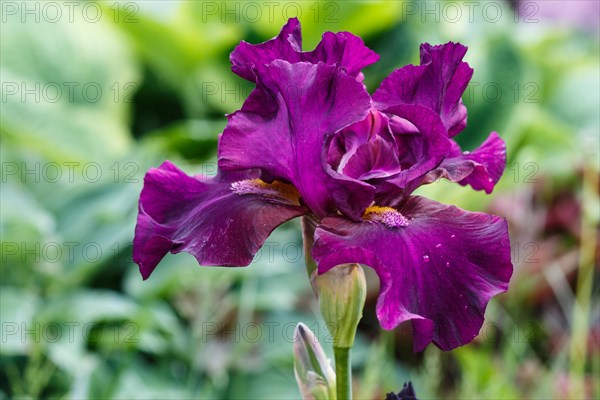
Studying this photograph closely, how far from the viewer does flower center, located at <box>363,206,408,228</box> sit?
2.24ft

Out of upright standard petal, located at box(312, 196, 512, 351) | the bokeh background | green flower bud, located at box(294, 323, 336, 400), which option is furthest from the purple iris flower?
the bokeh background

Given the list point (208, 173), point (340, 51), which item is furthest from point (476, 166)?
point (208, 173)

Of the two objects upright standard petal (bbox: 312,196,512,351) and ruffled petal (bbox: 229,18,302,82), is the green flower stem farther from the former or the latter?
ruffled petal (bbox: 229,18,302,82)

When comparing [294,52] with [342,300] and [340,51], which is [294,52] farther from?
[342,300]

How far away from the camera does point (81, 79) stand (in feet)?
9.65

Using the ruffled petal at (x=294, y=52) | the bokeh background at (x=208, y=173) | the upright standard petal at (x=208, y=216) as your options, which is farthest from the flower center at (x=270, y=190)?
the bokeh background at (x=208, y=173)

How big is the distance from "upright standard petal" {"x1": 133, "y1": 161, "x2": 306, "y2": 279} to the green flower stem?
124 mm

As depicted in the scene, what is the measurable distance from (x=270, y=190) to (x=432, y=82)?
188 mm

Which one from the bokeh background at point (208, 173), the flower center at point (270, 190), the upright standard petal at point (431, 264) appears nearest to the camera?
the upright standard petal at point (431, 264)

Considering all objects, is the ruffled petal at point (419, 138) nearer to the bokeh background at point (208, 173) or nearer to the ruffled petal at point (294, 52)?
the ruffled petal at point (294, 52)

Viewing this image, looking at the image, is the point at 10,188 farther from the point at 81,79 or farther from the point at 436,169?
the point at 436,169

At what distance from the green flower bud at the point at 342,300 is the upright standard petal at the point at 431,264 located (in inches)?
2.2

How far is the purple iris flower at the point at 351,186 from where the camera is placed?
2.11ft

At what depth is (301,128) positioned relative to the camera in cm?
71
